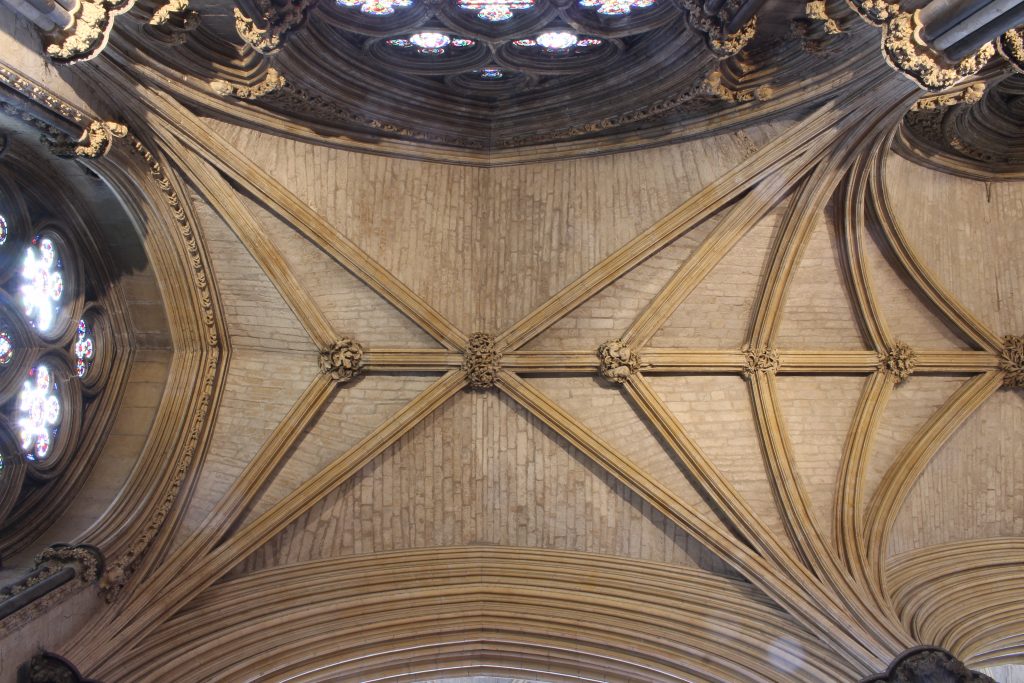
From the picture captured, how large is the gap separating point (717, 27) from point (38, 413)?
747 cm

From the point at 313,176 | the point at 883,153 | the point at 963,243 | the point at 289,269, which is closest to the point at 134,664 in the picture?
the point at 289,269

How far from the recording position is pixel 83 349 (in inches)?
392

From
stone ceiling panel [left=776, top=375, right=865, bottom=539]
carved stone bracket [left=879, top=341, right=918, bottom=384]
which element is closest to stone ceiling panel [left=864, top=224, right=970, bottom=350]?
carved stone bracket [left=879, top=341, right=918, bottom=384]

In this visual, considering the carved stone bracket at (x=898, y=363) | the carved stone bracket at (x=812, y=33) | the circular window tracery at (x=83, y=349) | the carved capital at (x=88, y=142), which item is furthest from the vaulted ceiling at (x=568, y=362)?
the circular window tracery at (x=83, y=349)

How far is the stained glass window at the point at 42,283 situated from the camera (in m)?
8.96

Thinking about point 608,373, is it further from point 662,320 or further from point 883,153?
point 883,153

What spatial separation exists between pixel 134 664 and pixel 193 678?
21.0 inches

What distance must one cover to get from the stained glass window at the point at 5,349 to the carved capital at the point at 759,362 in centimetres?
774

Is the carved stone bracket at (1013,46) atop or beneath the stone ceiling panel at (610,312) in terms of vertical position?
beneath

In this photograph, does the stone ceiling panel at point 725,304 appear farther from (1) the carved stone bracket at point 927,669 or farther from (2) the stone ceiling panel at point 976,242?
(1) the carved stone bracket at point 927,669

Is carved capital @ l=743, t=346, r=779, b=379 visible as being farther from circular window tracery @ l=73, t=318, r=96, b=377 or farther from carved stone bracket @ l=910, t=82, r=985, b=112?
circular window tracery @ l=73, t=318, r=96, b=377

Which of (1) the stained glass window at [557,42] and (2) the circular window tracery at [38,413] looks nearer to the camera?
(2) the circular window tracery at [38,413]

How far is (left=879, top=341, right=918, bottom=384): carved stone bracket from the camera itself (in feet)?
35.4

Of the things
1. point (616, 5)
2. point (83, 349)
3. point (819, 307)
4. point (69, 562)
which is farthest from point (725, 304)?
point (69, 562)
